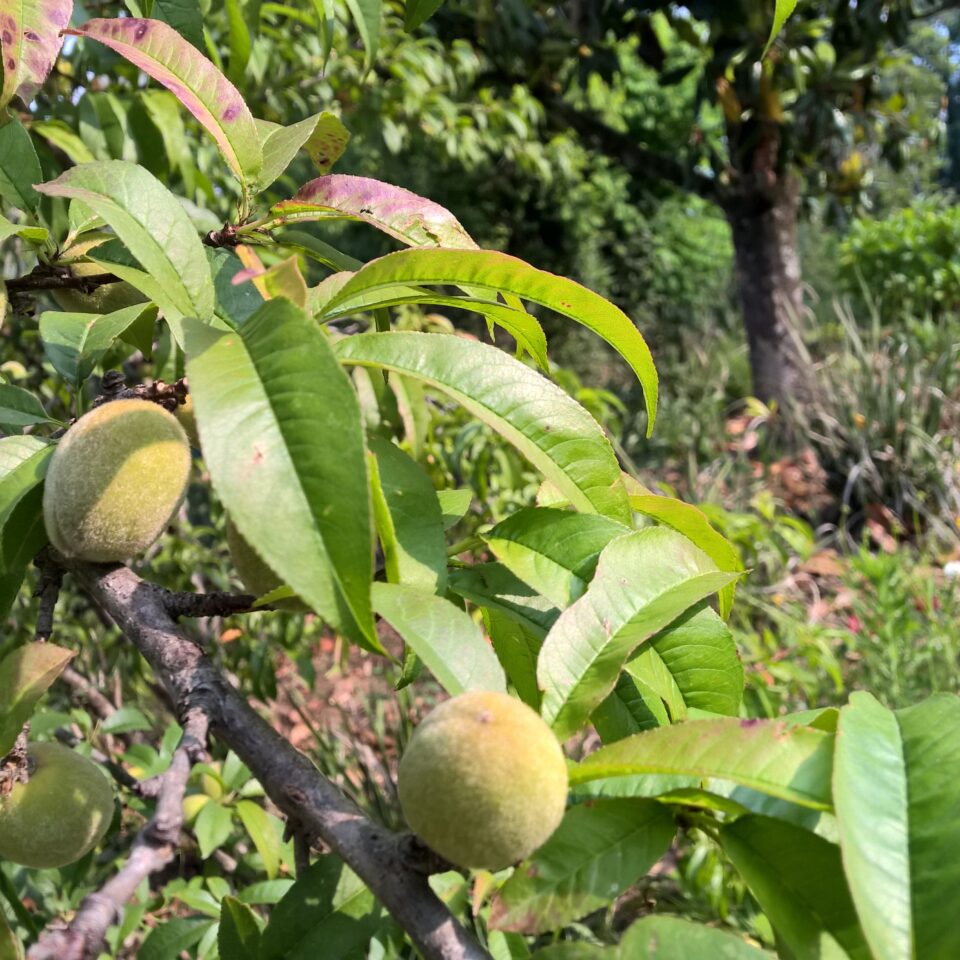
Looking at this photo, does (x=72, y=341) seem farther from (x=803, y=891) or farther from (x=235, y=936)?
(x=803, y=891)

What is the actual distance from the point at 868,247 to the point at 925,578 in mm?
4798

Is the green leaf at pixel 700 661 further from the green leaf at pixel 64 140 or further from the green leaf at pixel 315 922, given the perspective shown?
the green leaf at pixel 64 140

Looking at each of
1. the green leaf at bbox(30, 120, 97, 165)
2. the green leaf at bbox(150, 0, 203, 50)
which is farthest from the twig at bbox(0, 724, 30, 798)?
the green leaf at bbox(30, 120, 97, 165)

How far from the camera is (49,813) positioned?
56 centimetres

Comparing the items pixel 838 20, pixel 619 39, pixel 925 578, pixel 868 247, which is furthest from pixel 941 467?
pixel 868 247

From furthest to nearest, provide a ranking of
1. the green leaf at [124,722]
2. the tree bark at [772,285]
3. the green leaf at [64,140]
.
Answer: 1. the tree bark at [772,285]
2. the green leaf at [124,722]
3. the green leaf at [64,140]

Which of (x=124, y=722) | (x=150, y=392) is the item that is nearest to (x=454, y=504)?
(x=150, y=392)

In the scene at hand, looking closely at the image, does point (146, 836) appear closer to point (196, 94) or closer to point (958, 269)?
point (196, 94)

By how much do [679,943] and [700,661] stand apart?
7.4 inches

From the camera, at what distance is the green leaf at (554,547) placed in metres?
0.52

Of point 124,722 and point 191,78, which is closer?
point 191,78

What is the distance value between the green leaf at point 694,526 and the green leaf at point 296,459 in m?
0.26

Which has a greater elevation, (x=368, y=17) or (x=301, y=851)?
(x=368, y=17)

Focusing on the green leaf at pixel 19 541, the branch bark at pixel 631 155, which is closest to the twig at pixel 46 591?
the green leaf at pixel 19 541
